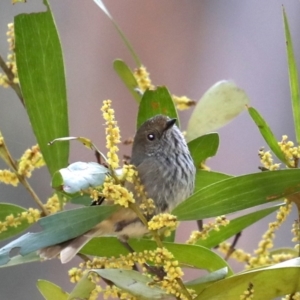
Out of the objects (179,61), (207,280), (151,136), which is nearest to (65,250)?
(207,280)

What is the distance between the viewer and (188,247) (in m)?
0.80

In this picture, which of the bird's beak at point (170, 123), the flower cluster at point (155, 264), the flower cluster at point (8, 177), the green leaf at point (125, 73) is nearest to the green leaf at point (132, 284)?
the flower cluster at point (155, 264)

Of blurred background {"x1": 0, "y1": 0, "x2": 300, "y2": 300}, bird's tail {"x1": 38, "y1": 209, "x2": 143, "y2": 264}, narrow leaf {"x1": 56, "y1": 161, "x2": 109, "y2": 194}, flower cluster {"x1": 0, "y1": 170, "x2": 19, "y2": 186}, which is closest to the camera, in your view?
narrow leaf {"x1": 56, "y1": 161, "x2": 109, "y2": 194}

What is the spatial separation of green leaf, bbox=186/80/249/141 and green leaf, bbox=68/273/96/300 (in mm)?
427

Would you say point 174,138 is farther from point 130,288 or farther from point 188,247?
point 130,288

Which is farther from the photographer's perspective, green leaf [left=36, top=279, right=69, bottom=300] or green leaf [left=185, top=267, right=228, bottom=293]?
Answer: green leaf [left=36, top=279, right=69, bottom=300]

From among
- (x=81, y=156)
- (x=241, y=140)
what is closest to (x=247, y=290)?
(x=81, y=156)

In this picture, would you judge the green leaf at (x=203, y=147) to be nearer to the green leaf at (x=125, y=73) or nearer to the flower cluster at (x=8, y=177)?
the green leaf at (x=125, y=73)

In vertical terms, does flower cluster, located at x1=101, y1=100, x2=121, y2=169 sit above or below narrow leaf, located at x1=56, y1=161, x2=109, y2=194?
Answer: above

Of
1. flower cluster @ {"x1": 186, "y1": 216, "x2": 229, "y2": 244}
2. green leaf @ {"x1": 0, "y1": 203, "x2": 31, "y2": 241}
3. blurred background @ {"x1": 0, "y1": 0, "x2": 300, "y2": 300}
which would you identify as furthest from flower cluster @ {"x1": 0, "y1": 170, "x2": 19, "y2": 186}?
blurred background @ {"x1": 0, "y1": 0, "x2": 300, "y2": 300}

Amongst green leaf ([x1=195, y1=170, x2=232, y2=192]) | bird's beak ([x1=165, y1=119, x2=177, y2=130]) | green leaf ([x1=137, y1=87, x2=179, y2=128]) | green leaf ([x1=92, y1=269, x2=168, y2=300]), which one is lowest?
green leaf ([x1=92, y1=269, x2=168, y2=300])

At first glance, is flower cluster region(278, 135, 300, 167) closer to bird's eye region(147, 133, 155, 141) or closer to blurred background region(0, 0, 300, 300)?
bird's eye region(147, 133, 155, 141)

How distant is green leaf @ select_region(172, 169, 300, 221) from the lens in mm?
726

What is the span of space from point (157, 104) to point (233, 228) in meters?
0.25
